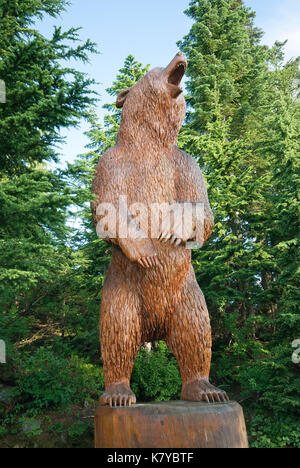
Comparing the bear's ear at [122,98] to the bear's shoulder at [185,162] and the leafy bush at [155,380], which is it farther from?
the leafy bush at [155,380]

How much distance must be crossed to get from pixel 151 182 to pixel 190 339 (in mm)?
1144

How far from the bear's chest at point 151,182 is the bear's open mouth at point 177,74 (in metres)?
0.63

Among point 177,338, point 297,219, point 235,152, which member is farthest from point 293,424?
point 235,152

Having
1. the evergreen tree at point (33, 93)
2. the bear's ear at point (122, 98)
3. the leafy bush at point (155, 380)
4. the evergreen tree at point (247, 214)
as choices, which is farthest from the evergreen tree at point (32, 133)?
the evergreen tree at point (247, 214)

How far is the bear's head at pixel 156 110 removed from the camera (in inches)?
111

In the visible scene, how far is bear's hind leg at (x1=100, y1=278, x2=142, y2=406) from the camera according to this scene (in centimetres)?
248

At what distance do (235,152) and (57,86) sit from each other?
4.48m

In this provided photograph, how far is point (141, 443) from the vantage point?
1.94 meters

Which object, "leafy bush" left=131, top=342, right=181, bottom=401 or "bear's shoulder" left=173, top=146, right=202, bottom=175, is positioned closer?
"bear's shoulder" left=173, top=146, right=202, bottom=175

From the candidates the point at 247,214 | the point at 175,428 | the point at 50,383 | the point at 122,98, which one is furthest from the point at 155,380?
the point at 122,98

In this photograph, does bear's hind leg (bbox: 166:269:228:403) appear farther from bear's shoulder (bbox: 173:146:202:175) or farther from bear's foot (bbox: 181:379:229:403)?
bear's shoulder (bbox: 173:146:202:175)

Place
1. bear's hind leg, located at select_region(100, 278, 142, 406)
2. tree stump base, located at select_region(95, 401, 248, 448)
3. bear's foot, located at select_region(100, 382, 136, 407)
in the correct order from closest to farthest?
tree stump base, located at select_region(95, 401, 248, 448)
bear's foot, located at select_region(100, 382, 136, 407)
bear's hind leg, located at select_region(100, 278, 142, 406)

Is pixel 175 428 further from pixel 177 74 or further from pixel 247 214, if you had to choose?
pixel 247 214

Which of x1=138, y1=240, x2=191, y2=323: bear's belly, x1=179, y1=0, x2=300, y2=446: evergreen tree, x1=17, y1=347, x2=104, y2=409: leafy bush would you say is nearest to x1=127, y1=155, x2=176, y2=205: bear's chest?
x1=138, y1=240, x2=191, y2=323: bear's belly
